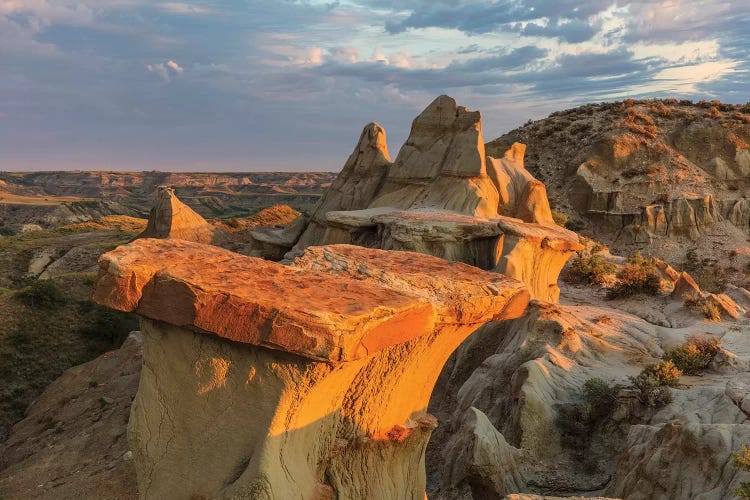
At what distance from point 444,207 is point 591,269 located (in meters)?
8.60

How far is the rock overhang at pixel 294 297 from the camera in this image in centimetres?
467

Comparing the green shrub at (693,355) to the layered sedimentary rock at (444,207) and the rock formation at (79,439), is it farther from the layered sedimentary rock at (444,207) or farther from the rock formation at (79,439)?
the rock formation at (79,439)

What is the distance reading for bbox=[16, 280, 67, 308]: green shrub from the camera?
71.3 feet

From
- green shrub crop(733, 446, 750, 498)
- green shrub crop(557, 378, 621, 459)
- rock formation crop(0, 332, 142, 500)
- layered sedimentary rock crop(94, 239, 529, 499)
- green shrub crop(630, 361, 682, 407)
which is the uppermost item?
layered sedimentary rock crop(94, 239, 529, 499)

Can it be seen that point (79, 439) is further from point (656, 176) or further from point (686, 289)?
point (656, 176)

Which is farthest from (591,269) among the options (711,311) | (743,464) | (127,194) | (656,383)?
(127,194)

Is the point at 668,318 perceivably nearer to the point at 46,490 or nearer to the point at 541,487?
the point at 541,487

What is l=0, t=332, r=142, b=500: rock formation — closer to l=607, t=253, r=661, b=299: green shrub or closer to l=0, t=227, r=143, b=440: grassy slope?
l=0, t=227, r=143, b=440: grassy slope

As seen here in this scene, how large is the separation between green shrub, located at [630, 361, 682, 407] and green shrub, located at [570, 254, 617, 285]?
41.6 feet

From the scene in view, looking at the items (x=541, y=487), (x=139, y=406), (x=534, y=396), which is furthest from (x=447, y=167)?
(x=139, y=406)

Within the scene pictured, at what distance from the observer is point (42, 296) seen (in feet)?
72.1

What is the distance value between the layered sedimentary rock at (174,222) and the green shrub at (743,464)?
23.2m

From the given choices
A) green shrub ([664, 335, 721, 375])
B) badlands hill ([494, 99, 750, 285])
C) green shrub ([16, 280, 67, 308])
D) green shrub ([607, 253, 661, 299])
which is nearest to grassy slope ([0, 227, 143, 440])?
green shrub ([16, 280, 67, 308])

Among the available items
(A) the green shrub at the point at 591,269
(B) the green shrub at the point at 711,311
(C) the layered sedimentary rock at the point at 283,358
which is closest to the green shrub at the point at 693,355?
(B) the green shrub at the point at 711,311
